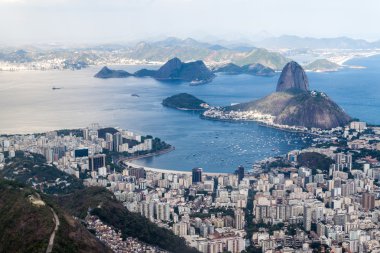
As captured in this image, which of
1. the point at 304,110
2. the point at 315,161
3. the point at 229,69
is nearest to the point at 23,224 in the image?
the point at 315,161

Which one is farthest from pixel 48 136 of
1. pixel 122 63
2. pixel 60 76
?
pixel 122 63

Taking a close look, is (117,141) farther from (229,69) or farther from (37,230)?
(229,69)

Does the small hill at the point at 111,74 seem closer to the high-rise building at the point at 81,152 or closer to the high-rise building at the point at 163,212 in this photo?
the high-rise building at the point at 81,152

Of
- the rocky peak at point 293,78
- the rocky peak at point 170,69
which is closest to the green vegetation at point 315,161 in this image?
the rocky peak at point 293,78

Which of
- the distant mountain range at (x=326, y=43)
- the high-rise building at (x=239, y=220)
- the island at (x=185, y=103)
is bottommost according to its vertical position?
the high-rise building at (x=239, y=220)

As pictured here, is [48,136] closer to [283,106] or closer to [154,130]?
[154,130]

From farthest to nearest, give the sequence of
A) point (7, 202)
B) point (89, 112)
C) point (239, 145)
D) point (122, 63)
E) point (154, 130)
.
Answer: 1. point (122, 63)
2. point (89, 112)
3. point (154, 130)
4. point (239, 145)
5. point (7, 202)
